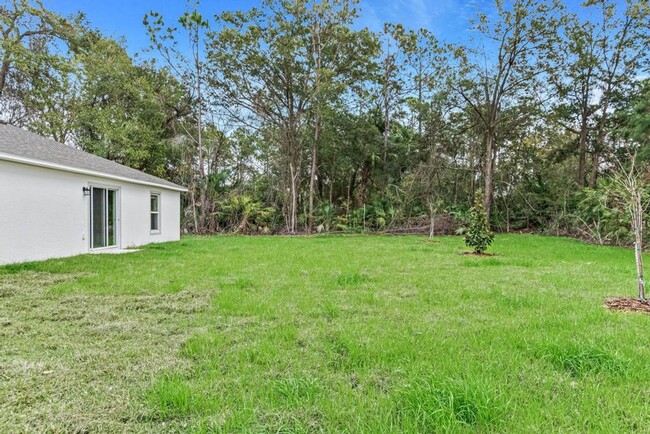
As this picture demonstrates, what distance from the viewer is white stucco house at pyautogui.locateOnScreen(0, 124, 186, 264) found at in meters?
6.94

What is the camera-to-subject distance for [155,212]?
12.1 m

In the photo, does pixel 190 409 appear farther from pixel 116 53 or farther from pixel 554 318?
pixel 116 53

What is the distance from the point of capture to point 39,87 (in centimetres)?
1681

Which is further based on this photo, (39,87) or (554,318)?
(39,87)

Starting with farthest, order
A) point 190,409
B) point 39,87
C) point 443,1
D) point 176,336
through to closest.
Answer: point 39,87 → point 443,1 → point 176,336 → point 190,409

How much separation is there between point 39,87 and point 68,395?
2033 centimetres

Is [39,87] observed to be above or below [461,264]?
above

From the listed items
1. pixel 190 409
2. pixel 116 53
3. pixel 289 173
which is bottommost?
pixel 190 409

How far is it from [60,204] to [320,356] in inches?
319

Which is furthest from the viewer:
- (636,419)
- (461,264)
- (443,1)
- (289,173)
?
(289,173)

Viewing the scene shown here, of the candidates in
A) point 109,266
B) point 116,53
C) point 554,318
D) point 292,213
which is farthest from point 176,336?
point 116,53

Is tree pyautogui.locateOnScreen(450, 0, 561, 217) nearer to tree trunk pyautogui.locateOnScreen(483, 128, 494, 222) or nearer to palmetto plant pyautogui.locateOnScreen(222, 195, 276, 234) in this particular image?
tree trunk pyautogui.locateOnScreen(483, 128, 494, 222)

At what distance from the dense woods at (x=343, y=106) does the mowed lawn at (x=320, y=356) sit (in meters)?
11.7

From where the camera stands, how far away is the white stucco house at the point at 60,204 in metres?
6.94
